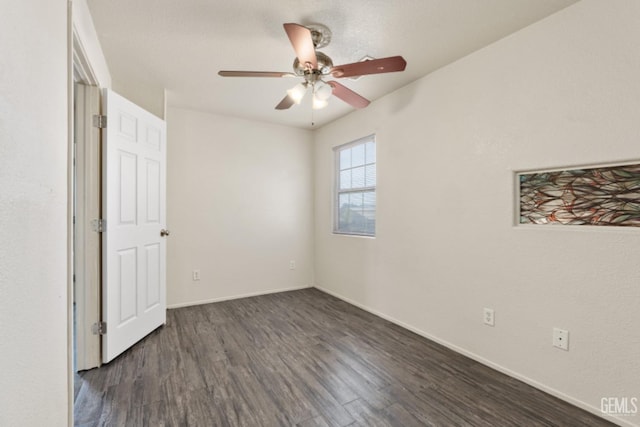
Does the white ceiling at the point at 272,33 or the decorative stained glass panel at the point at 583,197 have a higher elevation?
the white ceiling at the point at 272,33

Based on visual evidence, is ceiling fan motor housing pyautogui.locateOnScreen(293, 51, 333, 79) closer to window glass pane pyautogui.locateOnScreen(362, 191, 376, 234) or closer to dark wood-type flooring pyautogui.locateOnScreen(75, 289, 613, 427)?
window glass pane pyautogui.locateOnScreen(362, 191, 376, 234)

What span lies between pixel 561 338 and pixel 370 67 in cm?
205

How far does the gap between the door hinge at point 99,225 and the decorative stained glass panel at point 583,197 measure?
3040mm

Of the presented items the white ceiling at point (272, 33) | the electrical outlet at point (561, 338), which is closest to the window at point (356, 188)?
the white ceiling at point (272, 33)

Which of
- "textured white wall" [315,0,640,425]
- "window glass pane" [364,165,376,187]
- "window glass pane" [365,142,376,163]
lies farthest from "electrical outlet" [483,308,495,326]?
"window glass pane" [365,142,376,163]

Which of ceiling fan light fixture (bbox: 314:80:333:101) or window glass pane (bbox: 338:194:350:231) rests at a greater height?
ceiling fan light fixture (bbox: 314:80:333:101)

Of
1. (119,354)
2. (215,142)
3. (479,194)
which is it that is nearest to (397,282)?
(479,194)

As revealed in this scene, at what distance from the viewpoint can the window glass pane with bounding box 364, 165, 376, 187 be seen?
347 centimetres

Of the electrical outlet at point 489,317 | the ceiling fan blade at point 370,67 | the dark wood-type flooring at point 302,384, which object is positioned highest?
the ceiling fan blade at point 370,67

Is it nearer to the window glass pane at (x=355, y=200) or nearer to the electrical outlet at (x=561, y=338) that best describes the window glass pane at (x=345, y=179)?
the window glass pane at (x=355, y=200)

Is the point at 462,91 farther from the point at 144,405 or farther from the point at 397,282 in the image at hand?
the point at 144,405

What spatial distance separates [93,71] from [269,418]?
251cm

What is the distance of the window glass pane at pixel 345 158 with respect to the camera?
3908 millimetres

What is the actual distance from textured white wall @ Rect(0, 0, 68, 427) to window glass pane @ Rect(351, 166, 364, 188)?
2889mm
